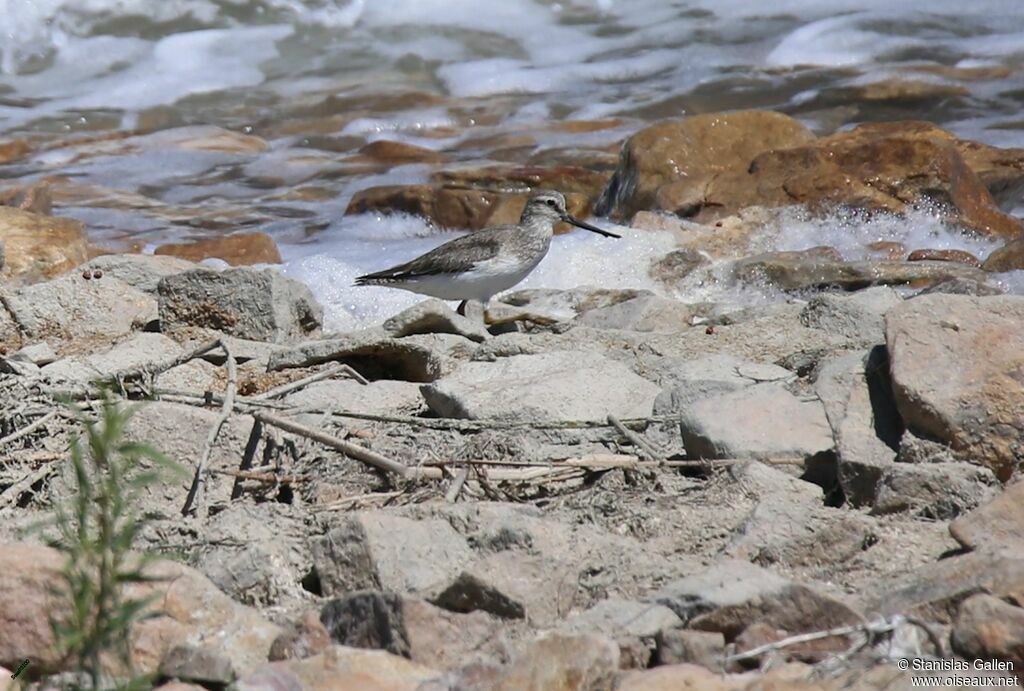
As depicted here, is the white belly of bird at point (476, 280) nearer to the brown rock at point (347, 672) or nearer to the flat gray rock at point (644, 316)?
the flat gray rock at point (644, 316)

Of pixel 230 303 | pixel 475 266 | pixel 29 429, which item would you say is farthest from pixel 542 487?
pixel 475 266

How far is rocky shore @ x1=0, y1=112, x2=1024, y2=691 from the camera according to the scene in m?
2.53

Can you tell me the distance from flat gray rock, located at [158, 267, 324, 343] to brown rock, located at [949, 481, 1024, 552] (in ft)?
11.2

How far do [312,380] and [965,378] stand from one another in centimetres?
197

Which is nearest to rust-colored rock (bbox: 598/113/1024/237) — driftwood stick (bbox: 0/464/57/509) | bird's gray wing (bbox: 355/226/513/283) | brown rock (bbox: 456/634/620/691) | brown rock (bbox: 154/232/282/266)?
bird's gray wing (bbox: 355/226/513/283)

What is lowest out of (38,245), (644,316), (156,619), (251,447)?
(38,245)

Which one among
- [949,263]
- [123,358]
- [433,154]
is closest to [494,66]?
[433,154]

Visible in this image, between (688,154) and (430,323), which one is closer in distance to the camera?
(430,323)

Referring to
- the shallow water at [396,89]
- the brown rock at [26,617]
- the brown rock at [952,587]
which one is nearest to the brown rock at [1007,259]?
the shallow water at [396,89]

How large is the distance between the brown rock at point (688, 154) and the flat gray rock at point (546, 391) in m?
4.72

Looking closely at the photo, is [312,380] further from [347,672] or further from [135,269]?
[135,269]

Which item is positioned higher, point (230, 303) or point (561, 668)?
point (561, 668)

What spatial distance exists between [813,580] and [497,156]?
30.7 ft

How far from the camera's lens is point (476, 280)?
795 centimetres
